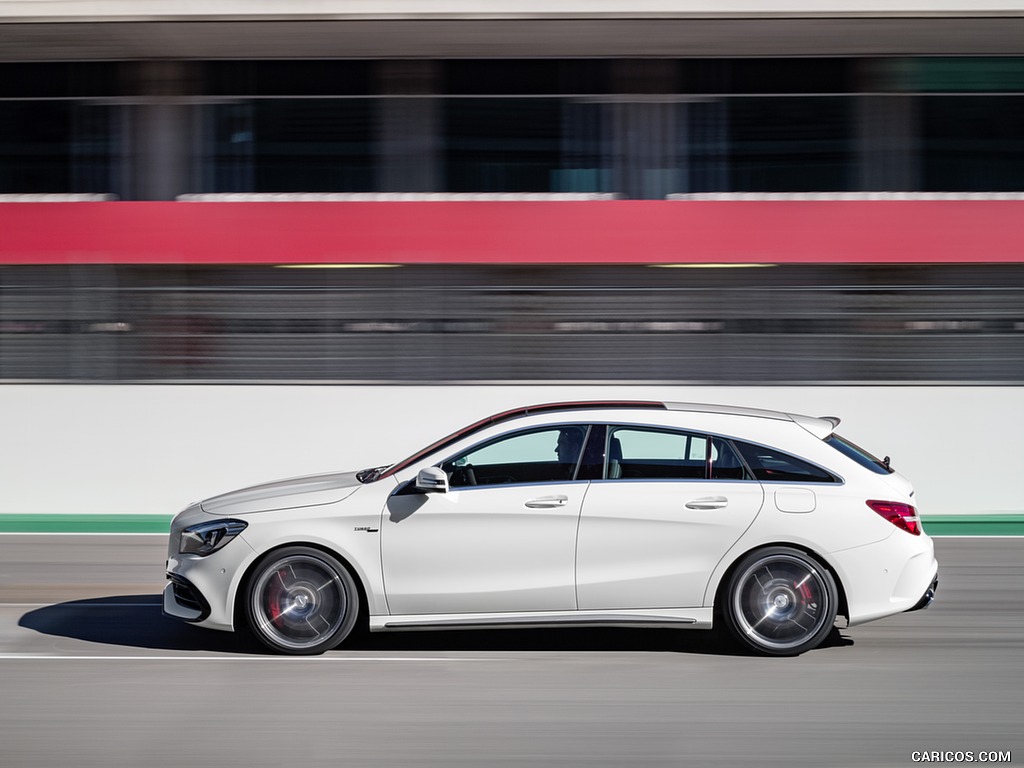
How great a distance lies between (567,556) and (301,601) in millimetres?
1528

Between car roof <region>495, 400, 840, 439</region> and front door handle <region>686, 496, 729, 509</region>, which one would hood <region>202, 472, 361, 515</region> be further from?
front door handle <region>686, 496, 729, 509</region>

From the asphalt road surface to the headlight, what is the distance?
611 mm

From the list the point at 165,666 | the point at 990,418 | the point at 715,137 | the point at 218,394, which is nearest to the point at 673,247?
the point at 715,137

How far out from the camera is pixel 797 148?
1418 centimetres

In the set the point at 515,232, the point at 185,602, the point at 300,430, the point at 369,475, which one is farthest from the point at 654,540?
the point at 300,430

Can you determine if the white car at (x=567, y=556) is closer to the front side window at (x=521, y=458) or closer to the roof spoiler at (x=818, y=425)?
the front side window at (x=521, y=458)

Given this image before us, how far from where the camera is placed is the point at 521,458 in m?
7.06

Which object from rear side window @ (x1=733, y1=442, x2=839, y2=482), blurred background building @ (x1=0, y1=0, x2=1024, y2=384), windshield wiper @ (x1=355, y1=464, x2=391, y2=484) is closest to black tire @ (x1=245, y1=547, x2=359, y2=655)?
windshield wiper @ (x1=355, y1=464, x2=391, y2=484)

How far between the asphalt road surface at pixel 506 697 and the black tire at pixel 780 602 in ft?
0.44

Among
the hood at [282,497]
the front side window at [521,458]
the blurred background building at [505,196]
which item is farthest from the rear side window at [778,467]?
the blurred background building at [505,196]

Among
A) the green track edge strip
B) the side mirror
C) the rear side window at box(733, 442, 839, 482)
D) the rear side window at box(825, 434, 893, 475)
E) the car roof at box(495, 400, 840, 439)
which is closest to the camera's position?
the side mirror

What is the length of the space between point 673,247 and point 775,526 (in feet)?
24.0

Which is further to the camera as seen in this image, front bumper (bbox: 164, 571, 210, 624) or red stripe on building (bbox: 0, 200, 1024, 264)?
red stripe on building (bbox: 0, 200, 1024, 264)

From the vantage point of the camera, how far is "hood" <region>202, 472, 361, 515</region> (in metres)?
6.87
